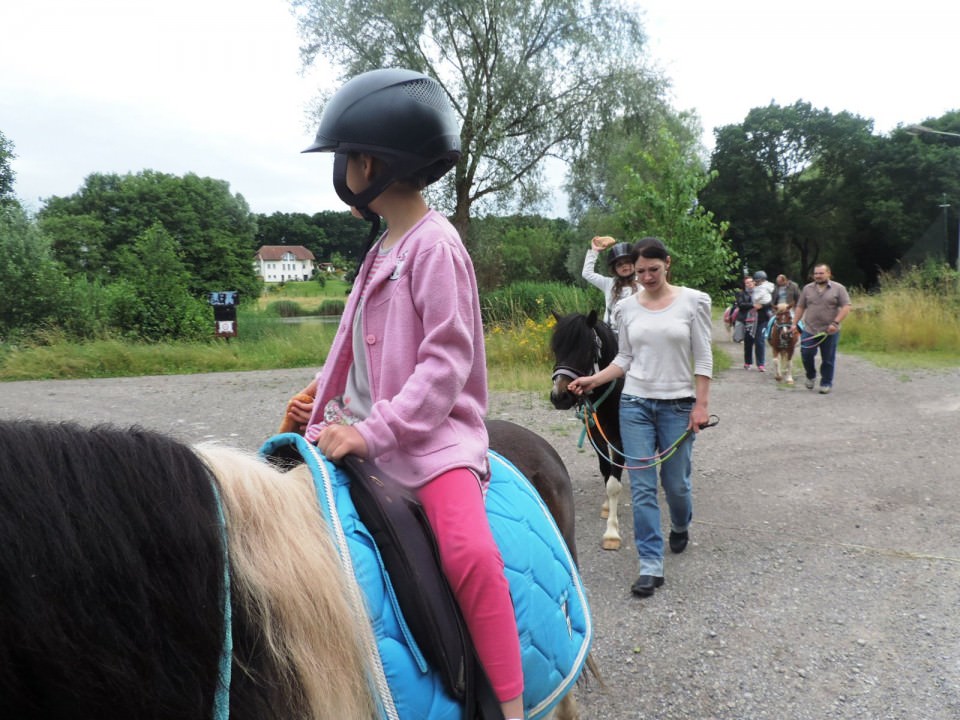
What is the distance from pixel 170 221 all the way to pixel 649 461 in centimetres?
4836

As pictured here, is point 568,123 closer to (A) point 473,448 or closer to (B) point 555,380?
(B) point 555,380

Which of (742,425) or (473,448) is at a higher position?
(473,448)

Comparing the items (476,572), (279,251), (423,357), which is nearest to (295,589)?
(476,572)

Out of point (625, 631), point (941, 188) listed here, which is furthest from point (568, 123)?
point (941, 188)

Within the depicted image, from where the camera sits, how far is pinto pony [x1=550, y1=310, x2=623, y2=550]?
4.54 meters

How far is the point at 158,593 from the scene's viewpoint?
38.1 inches

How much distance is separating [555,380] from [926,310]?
1624 cm

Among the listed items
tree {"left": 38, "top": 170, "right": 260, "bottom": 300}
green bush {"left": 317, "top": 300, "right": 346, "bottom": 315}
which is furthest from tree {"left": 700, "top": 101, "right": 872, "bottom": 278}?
tree {"left": 38, "top": 170, "right": 260, "bottom": 300}

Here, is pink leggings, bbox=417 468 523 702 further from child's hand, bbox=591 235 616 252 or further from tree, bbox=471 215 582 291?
tree, bbox=471 215 582 291

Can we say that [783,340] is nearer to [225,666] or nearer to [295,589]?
[295,589]

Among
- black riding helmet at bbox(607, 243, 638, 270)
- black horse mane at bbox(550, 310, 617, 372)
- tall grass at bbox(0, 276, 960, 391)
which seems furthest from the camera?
tall grass at bbox(0, 276, 960, 391)

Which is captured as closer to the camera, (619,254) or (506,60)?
(619,254)

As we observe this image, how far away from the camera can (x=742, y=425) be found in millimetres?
→ 8250

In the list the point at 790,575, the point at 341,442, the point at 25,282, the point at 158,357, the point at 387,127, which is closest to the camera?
the point at 341,442
